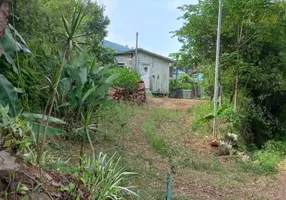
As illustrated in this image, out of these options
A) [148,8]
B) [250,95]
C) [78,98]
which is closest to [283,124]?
[250,95]

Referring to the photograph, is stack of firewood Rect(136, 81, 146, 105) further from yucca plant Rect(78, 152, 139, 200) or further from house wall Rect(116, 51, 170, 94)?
yucca plant Rect(78, 152, 139, 200)

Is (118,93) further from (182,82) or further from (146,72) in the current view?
(182,82)

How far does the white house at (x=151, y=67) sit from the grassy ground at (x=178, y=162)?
9527 millimetres

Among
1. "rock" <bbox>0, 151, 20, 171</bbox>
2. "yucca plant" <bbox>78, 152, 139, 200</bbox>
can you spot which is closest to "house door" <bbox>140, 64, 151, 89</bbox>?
"yucca plant" <bbox>78, 152, 139, 200</bbox>

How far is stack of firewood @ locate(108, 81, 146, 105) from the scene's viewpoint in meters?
10.6

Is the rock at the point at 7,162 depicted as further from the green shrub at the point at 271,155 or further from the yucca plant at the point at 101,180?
the green shrub at the point at 271,155

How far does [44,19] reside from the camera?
5512 millimetres

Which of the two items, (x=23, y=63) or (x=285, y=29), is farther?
(x=285, y=29)

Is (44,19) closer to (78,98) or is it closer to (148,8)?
(78,98)

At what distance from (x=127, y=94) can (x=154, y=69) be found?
25.9ft

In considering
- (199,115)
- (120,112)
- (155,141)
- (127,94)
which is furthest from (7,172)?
(127,94)

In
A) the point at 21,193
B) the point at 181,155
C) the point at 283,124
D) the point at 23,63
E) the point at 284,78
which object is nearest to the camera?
the point at 21,193

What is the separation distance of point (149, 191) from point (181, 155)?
99.7 inches

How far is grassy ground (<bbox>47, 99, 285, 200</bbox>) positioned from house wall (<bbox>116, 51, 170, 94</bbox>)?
378 inches
